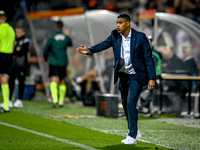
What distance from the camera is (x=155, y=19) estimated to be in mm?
13094

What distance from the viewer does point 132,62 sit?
20.8 ft

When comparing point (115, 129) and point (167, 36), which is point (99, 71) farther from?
point (115, 129)

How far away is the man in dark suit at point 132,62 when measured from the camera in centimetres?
630

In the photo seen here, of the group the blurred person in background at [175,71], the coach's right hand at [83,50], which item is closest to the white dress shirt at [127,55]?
the coach's right hand at [83,50]

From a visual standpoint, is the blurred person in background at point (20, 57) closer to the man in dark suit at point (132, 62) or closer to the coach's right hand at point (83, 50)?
the coach's right hand at point (83, 50)

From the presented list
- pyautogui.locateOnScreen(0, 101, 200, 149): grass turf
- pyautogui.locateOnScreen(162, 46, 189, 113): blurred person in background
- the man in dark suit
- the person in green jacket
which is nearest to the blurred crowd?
pyautogui.locateOnScreen(162, 46, 189, 113): blurred person in background

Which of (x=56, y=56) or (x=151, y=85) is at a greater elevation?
(x=56, y=56)

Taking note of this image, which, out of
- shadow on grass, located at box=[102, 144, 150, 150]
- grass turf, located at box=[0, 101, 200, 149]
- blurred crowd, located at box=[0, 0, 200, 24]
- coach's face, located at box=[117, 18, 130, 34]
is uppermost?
blurred crowd, located at box=[0, 0, 200, 24]

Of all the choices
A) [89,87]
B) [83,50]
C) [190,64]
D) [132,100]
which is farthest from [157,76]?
[83,50]

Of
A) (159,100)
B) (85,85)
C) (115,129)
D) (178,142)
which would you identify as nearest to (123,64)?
(178,142)

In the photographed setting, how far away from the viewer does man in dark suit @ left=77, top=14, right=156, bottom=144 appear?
6.30 meters

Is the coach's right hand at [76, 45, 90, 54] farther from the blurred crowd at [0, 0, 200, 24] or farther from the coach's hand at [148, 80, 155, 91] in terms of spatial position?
the blurred crowd at [0, 0, 200, 24]

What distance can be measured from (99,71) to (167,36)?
258 cm

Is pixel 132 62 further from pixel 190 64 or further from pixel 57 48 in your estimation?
pixel 190 64
